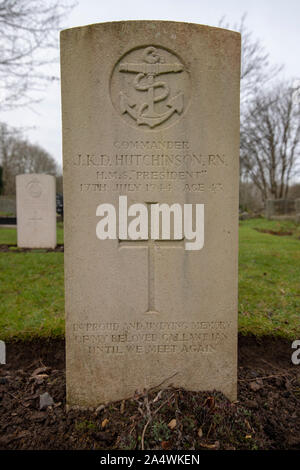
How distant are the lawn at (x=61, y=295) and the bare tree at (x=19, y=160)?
2789 cm

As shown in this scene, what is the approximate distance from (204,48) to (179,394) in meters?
2.56

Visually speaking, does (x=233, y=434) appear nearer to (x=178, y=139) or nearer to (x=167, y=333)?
(x=167, y=333)

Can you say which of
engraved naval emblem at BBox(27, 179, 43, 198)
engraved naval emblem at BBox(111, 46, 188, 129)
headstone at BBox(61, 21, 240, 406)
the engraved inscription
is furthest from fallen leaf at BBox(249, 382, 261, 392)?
engraved naval emblem at BBox(27, 179, 43, 198)

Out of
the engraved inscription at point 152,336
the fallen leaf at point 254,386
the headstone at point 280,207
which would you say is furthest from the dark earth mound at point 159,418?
the headstone at point 280,207

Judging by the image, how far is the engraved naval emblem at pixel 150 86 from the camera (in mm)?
2174

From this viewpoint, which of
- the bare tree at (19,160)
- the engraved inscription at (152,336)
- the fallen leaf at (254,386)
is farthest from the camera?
the bare tree at (19,160)

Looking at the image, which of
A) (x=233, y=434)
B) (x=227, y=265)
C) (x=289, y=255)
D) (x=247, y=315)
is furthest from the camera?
(x=289, y=255)

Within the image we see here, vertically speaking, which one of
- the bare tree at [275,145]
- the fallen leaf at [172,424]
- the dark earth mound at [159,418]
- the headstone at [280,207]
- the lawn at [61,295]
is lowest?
the dark earth mound at [159,418]

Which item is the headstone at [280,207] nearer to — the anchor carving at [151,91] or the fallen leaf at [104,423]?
the anchor carving at [151,91]

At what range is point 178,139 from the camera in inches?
87.7

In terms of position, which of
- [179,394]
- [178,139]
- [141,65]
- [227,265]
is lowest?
[179,394]

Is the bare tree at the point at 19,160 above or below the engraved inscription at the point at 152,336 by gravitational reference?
above

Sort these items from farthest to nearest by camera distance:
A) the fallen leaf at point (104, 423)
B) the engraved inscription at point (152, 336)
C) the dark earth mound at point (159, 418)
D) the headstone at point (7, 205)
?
the headstone at point (7, 205) < the engraved inscription at point (152, 336) < the fallen leaf at point (104, 423) < the dark earth mound at point (159, 418)
